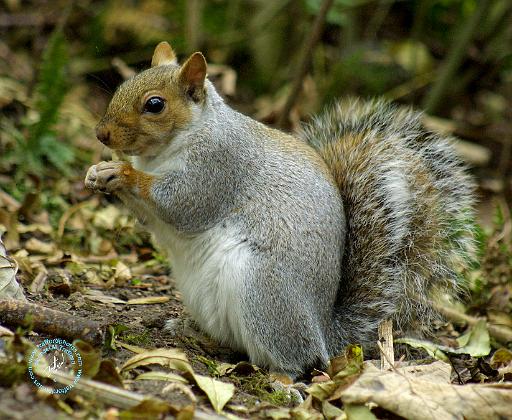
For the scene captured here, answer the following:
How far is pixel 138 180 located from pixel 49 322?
2.53 feet

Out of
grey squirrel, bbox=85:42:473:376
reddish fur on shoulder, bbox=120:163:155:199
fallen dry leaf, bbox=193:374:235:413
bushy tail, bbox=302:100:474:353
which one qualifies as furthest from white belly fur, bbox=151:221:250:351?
bushy tail, bbox=302:100:474:353

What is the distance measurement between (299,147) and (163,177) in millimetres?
664

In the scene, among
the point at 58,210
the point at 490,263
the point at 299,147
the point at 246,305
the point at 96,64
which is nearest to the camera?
the point at 246,305

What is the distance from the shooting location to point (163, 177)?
3.17 m

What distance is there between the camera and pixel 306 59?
531cm

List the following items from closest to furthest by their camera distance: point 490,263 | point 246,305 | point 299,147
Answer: point 246,305 < point 299,147 < point 490,263

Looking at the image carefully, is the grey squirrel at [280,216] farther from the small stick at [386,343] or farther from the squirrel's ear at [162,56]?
the squirrel's ear at [162,56]

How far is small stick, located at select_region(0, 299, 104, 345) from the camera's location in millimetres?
2611

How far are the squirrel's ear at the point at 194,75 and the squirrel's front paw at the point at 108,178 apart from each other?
0.44 metres

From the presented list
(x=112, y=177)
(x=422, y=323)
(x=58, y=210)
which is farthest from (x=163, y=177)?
(x=58, y=210)

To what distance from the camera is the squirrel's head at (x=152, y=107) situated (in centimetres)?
312

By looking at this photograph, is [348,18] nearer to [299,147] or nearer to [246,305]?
[299,147]

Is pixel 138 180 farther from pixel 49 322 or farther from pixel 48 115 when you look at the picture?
pixel 48 115

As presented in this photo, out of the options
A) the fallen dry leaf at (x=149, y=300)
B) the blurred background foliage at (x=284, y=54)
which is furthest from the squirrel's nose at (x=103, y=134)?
the blurred background foliage at (x=284, y=54)
